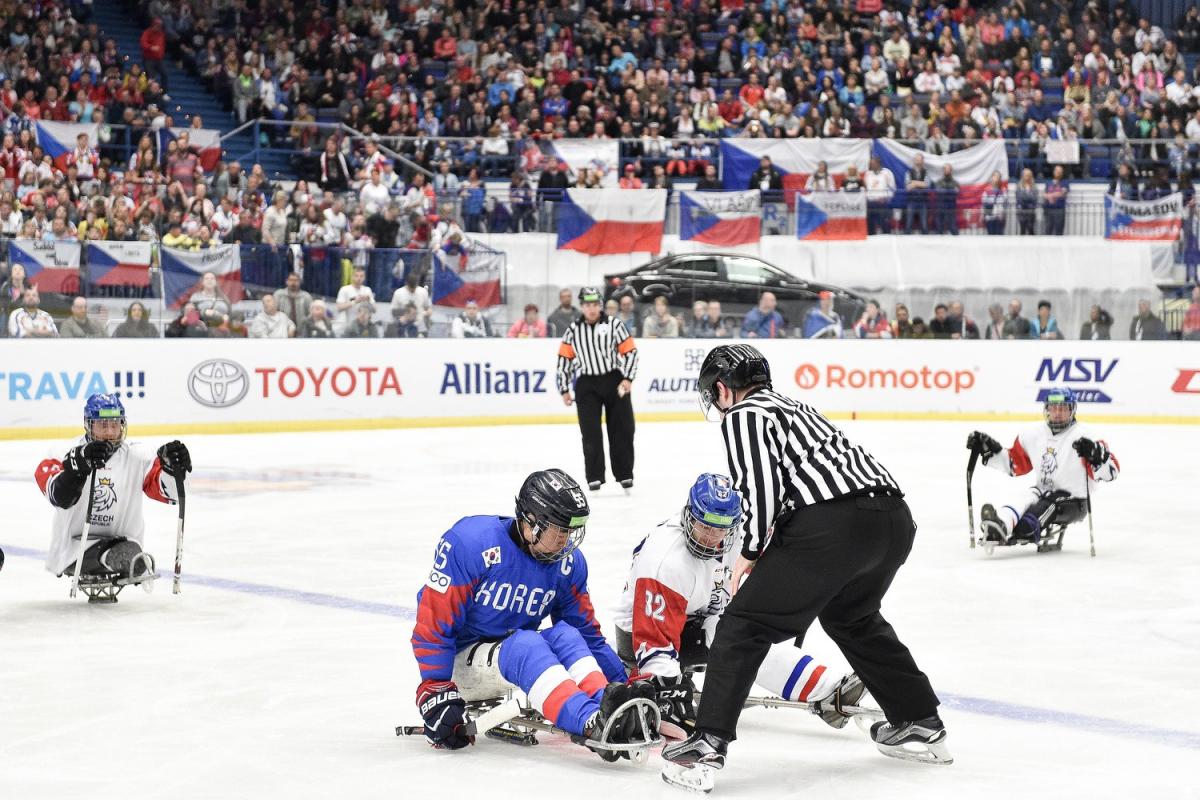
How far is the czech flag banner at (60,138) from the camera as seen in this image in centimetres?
1822

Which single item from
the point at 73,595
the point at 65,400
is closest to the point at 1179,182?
the point at 65,400

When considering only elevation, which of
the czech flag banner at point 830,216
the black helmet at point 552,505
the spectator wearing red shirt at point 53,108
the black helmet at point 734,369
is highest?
the spectator wearing red shirt at point 53,108

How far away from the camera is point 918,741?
452cm

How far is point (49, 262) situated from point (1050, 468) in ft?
32.2

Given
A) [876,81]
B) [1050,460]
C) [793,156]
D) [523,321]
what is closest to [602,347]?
[1050,460]

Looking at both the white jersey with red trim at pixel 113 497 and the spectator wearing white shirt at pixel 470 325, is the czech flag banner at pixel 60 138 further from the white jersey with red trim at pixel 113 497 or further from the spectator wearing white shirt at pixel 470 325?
the white jersey with red trim at pixel 113 497

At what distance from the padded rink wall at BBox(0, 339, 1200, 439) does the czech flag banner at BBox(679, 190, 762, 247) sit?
2.00 metres

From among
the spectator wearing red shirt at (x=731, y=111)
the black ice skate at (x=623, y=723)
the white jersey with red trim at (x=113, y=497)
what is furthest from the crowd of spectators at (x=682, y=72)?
the black ice skate at (x=623, y=723)

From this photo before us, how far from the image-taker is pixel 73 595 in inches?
279

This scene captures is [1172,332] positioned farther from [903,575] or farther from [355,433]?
[903,575]

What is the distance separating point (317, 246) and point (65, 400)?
2.92m

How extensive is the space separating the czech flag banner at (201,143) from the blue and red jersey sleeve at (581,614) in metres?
15.5

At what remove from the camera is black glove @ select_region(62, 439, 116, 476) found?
22.1 ft

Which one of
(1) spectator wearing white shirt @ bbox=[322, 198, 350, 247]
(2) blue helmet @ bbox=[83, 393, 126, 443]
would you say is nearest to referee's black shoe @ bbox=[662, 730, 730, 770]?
(2) blue helmet @ bbox=[83, 393, 126, 443]
